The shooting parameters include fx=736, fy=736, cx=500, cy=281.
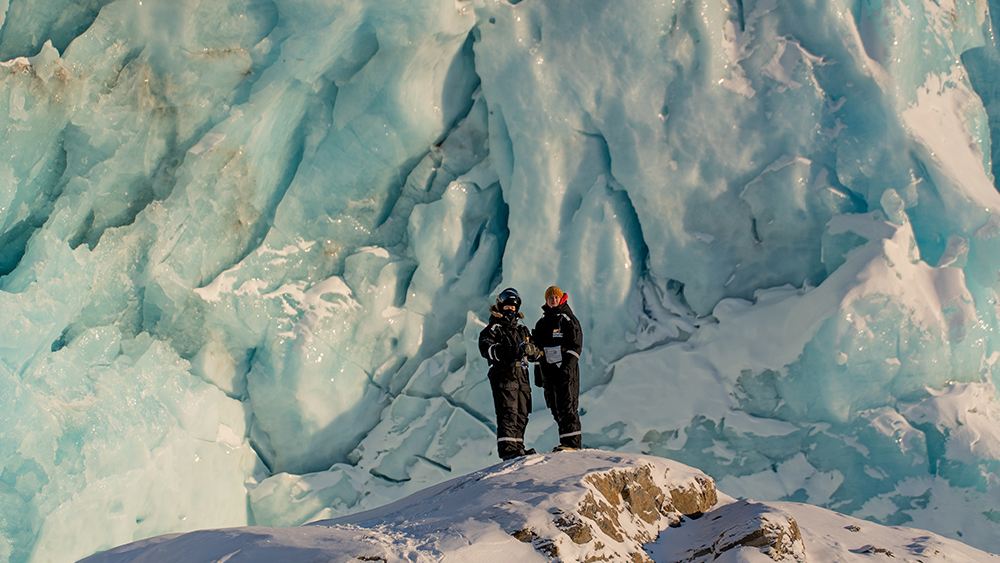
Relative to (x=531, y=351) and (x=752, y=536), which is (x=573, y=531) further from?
(x=531, y=351)

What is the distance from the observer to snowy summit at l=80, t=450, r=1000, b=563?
2.67 metres

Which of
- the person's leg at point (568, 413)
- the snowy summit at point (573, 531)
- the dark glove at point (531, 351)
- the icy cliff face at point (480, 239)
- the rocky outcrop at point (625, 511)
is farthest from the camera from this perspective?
the icy cliff face at point (480, 239)

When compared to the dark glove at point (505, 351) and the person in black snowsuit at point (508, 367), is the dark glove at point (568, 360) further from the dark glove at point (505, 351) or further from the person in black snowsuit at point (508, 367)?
the dark glove at point (505, 351)

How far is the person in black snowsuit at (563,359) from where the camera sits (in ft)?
15.6

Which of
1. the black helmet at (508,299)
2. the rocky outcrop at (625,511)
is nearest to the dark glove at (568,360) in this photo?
the black helmet at (508,299)

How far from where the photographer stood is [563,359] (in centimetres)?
479

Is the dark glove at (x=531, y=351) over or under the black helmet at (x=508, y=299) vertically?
under

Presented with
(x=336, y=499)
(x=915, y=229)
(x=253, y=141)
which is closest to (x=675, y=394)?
(x=915, y=229)

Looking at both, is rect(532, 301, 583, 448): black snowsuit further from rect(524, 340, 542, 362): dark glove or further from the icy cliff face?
the icy cliff face

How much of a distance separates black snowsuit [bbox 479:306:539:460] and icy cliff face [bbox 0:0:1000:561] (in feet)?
4.52

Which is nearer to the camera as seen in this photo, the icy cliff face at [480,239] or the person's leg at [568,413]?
the person's leg at [568,413]

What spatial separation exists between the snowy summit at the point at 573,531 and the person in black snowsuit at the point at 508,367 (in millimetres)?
913

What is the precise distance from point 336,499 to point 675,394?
2.92 m

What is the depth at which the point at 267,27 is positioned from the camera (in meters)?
5.85
